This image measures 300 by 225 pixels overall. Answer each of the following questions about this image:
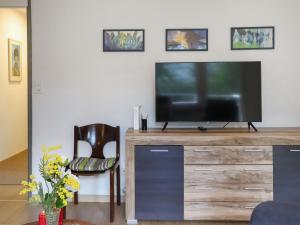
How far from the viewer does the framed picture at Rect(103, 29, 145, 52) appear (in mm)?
3822

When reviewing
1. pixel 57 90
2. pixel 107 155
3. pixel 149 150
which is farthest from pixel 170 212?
Result: pixel 57 90

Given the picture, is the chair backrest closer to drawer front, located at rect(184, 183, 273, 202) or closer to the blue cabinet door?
the blue cabinet door

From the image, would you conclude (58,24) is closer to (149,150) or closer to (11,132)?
(149,150)

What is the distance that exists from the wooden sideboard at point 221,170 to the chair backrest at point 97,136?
563mm

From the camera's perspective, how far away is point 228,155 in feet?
10.6

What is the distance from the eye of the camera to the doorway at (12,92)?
5.71 meters

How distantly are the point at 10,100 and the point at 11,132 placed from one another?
54 centimetres

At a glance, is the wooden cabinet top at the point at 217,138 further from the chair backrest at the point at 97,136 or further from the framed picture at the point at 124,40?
the framed picture at the point at 124,40

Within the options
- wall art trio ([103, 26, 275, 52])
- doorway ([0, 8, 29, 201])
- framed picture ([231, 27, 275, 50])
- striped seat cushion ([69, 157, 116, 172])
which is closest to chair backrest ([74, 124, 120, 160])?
striped seat cushion ([69, 157, 116, 172])

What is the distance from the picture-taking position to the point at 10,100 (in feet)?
19.9

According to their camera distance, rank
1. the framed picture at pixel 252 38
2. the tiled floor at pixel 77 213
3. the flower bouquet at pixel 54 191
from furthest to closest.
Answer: the framed picture at pixel 252 38
the tiled floor at pixel 77 213
the flower bouquet at pixel 54 191

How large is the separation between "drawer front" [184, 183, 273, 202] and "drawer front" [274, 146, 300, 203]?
3.5 inches

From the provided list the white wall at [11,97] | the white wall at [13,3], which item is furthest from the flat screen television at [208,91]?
the white wall at [11,97]

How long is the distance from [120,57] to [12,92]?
3.03 meters
